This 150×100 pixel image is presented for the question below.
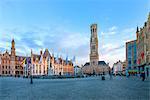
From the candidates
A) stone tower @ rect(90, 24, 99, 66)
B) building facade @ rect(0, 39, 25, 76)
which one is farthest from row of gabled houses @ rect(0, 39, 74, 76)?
stone tower @ rect(90, 24, 99, 66)

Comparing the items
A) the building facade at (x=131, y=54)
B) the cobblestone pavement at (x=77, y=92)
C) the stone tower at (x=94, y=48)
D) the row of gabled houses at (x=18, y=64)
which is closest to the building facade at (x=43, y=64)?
the row of gabled houses at (x=18, y=64)

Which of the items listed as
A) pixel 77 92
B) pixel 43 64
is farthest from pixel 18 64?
pixel 77 92

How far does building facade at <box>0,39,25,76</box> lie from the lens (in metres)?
143

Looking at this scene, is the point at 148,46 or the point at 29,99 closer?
the point at 29,99

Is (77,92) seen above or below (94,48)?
below

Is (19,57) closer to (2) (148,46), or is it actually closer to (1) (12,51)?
(1) (12,51)

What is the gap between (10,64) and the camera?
14712 centimetres

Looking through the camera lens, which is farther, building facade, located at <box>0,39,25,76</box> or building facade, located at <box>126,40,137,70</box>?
building facade, located at <box>0,39,25,76</box>

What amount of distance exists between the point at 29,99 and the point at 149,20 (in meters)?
52.0

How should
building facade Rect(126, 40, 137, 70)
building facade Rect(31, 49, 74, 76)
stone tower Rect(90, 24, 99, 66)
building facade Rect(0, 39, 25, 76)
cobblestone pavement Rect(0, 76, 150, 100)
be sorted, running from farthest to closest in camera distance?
1. stone tower Rect(90, 24, 99, 66)
2. building facade Rect(31, 49, 74, 76)
3. building facade Rect(0, 39, 25, 76)
4. building facade Rect(126, 40, 137, 70)
5. cobblestone pavement Rect(0, 76, 150, 100)

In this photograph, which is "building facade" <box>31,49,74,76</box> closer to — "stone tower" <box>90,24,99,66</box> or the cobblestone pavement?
"stone tower" <box>90,24,99,66</box>

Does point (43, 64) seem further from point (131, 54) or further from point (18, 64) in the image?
point (131, 54)

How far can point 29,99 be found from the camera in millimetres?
16469

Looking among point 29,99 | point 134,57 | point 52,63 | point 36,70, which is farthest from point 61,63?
point 29,99
